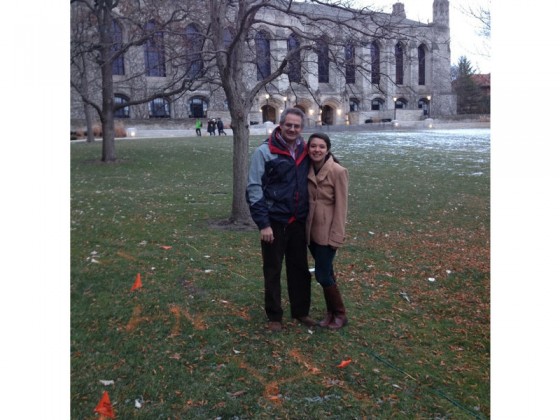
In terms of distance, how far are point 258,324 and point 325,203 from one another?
4.68 ft

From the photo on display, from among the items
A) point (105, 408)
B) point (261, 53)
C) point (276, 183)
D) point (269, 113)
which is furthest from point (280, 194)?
point (269, 113)

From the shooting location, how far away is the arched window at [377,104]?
210ft

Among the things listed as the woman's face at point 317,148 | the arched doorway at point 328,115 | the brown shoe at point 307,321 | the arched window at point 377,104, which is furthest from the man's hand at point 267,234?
the arched window at point 377,104

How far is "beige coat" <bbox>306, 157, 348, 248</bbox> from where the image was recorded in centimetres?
423

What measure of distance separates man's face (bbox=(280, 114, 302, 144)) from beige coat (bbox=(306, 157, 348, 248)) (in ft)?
1.14

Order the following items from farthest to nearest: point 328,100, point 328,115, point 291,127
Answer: point 328,115 < point 328,100 < point 291,127

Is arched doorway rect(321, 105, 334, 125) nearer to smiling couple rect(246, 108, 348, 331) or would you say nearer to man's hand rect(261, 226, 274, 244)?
smiling couple rect(246, 108, 348, 331)

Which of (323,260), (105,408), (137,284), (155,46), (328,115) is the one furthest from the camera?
(328,115)

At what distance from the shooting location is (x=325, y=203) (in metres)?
4.32

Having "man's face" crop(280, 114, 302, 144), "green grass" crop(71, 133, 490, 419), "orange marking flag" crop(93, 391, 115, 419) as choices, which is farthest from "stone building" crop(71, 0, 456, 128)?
"orange marking flag" crop(93, 391, 115, 419)

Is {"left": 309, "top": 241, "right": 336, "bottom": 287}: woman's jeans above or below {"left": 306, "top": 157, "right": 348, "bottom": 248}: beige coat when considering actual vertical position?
below

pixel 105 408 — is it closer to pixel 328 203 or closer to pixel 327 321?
pixel 327 321

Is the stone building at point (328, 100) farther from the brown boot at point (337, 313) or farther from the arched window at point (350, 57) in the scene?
the brown boot at point (337, 313)

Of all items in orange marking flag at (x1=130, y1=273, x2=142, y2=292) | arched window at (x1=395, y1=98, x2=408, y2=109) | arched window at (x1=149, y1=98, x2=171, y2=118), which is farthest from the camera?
arched window at (x1=395, y1=98, x2=408, y2=109)
